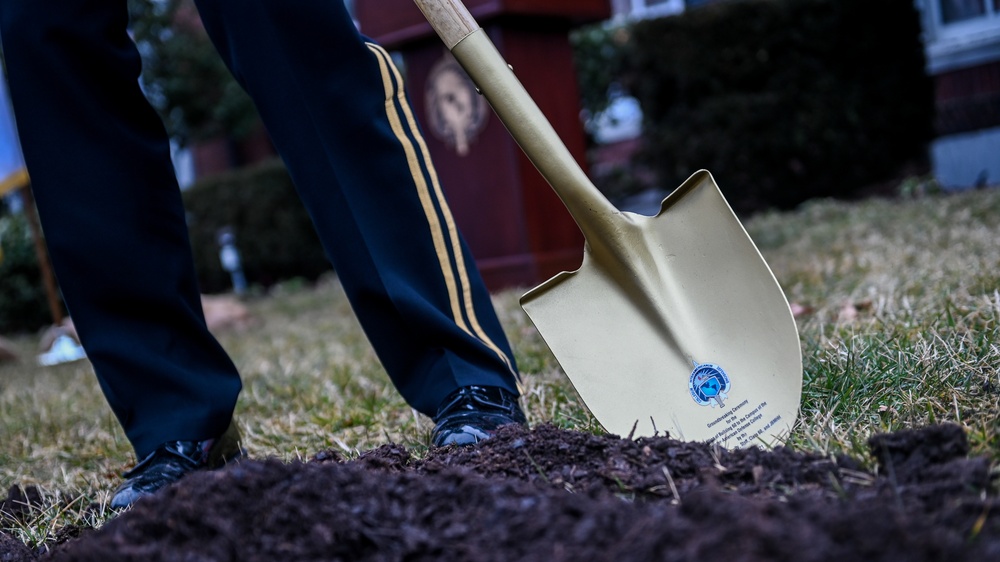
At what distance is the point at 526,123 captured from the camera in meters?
1.49

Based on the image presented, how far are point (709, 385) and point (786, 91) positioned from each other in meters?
5.02

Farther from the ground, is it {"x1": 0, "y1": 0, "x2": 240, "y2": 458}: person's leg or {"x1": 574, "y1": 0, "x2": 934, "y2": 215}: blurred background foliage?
{"x1": 0, "y1": 0, "x2": 240, "y2": 458}: person's leg

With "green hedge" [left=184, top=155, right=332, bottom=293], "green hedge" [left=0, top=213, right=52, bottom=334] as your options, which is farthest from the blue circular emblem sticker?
"green hedge" [left=0, top=213, right=52, bottom=334]

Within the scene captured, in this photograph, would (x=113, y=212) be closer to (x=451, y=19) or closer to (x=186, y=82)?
(x=451, y=19)

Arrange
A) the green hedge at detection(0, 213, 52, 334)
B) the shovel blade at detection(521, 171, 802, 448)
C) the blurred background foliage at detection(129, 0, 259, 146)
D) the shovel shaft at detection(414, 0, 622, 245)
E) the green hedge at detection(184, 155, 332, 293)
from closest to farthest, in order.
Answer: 1. the shovel blade at detection(521, 171, 802, 448)
2. the shovel shaft at detection(414, 0, 622, 245)
3. the green hedge at detection(0, 213, 52, 334)
4. the green hedge at detection(184, 155, 332, 293)
5. the blurred background foliage at detection(129, 0, 259, 146)

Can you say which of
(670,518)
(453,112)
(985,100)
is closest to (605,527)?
(670,518)

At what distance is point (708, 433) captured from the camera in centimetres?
134

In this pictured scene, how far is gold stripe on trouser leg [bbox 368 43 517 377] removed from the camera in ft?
5.24

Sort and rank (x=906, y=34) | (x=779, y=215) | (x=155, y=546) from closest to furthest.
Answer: (x=155, y=546), (x=779, y=215), (x=906, y=34)

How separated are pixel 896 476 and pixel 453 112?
3.31m

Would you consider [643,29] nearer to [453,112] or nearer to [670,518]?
[453,112]

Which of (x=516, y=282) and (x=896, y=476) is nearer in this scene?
(x=896, y=476)

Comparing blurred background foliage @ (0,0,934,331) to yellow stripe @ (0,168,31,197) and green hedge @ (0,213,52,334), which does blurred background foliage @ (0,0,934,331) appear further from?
green hedge @ (0,213,52,334)

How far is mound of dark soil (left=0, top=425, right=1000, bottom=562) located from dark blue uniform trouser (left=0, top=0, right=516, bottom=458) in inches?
15.6
